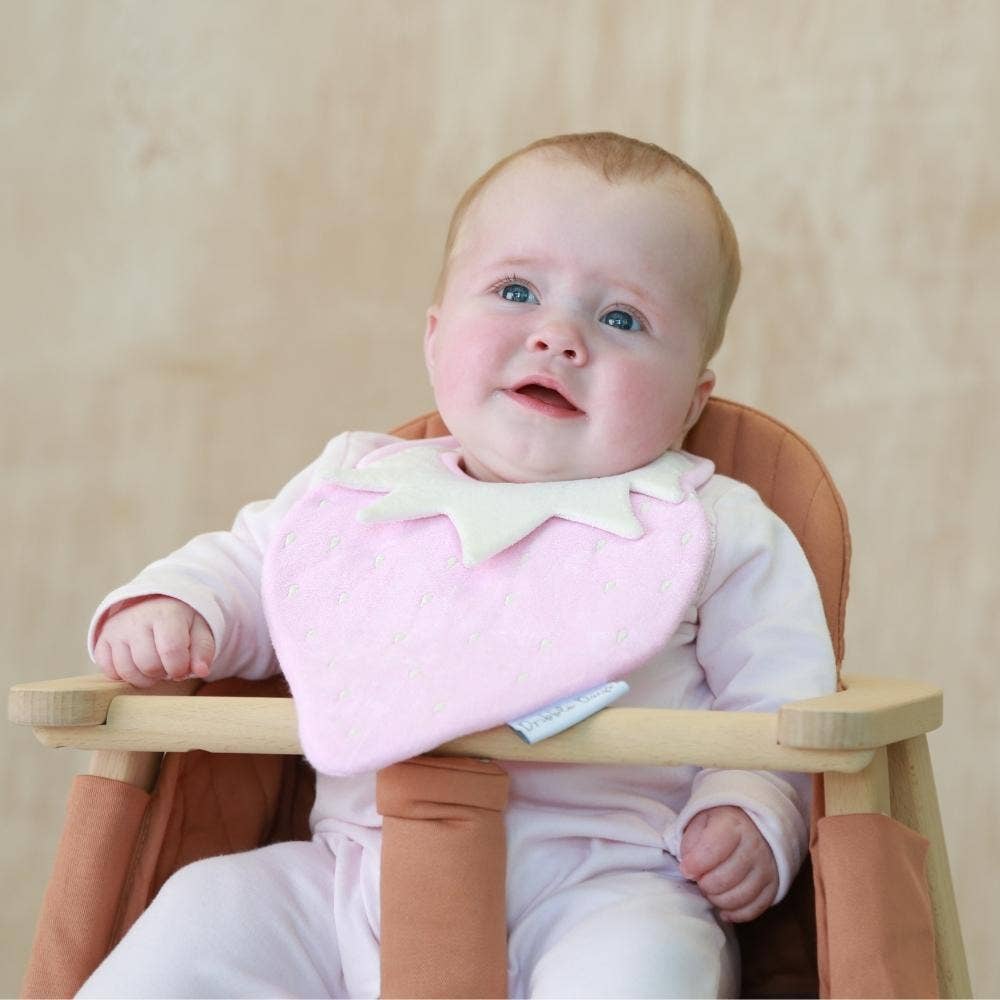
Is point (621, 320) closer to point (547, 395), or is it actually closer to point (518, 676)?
point (547, 395)

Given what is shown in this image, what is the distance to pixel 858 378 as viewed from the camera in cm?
178

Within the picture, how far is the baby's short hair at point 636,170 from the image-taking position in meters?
1.14

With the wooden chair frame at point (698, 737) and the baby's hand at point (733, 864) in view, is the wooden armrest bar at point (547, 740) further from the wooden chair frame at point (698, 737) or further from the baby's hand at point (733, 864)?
the baby's hand at point (733, 864)

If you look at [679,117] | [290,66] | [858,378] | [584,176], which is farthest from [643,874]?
[290,66]

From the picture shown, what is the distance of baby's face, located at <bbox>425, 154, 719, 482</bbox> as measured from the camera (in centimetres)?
110

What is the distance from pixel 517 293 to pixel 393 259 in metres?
0.75

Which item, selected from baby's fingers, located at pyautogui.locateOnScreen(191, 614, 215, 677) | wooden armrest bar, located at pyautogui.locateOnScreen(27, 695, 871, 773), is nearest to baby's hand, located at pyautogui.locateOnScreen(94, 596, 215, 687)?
baby's fingers, located at pyautogui.locateOnScreen(191, 614, 215, 677)

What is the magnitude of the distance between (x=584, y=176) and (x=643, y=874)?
0.50 m

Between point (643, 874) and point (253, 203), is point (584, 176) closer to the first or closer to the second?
point (643, 874)

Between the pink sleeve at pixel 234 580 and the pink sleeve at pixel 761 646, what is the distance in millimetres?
300

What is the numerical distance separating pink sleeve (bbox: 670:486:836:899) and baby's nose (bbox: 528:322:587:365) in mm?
146

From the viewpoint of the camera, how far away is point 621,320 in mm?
1122

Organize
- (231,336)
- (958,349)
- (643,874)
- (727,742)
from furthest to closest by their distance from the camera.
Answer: (231,336), (958,349), (643,874), (727,742)

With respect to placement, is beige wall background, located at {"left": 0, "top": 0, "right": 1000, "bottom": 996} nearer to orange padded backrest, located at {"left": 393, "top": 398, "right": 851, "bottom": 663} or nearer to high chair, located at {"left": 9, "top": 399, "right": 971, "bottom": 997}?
orange padded backrest, located at {"left": 393, "top": 398, "right": 851, "bottom": 663}
